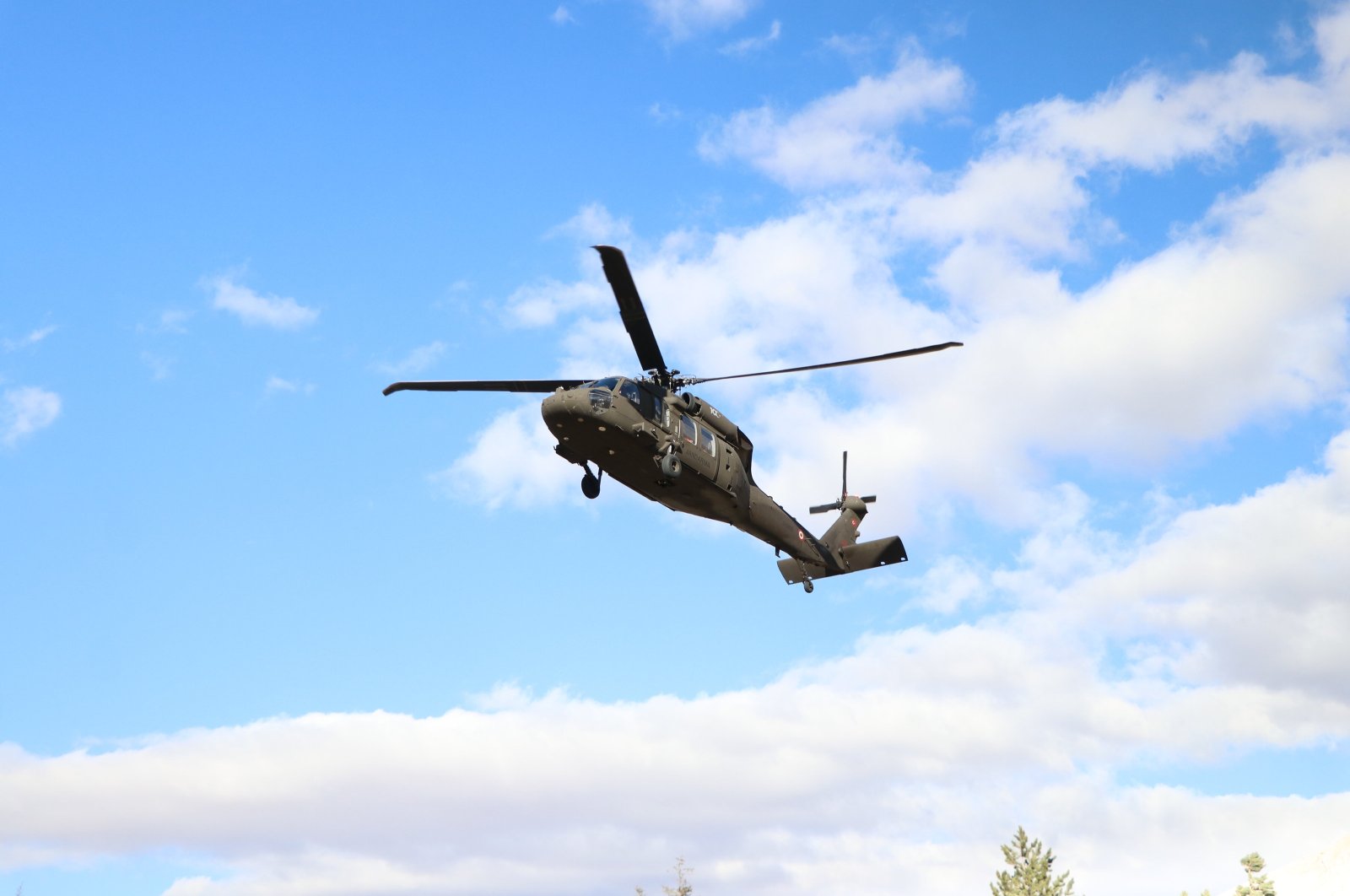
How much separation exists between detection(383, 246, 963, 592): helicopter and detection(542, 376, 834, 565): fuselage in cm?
2

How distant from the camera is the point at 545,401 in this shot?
114 ft

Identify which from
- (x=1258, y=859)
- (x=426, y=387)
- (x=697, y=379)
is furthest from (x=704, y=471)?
(x=1258, y=859)

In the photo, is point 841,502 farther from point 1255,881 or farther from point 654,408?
point 1255,881

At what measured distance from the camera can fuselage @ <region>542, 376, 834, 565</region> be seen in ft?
113

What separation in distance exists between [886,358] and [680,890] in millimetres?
40444

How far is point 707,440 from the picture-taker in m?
38.0

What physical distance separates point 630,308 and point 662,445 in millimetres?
4120

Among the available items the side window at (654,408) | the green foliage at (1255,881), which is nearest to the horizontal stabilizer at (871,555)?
the side window at (654,408)

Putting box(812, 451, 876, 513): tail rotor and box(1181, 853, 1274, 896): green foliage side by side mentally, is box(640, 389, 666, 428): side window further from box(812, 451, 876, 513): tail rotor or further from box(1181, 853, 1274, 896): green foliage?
box(1181, 853, 1274, 896): green foliage

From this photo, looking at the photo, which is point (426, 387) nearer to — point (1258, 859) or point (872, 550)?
point (872, 550)

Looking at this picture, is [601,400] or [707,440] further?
[707,440]

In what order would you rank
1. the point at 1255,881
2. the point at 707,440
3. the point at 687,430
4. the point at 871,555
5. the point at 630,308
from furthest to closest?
the point at 1255,881, the point at 871,555, the point at 707,440, the point at 687,430, the point at 630,308

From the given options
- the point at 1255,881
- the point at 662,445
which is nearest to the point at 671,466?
the point at 662,445

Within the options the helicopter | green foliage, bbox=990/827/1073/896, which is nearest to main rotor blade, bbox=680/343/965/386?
the helicopter
